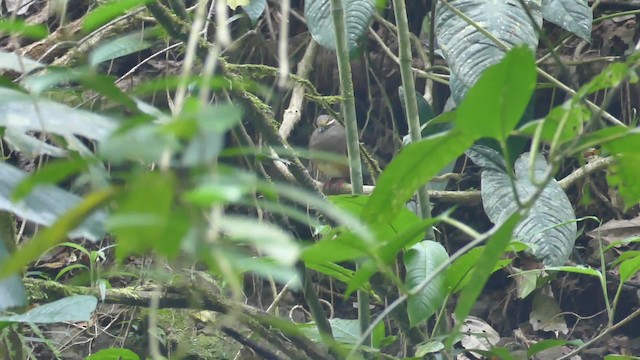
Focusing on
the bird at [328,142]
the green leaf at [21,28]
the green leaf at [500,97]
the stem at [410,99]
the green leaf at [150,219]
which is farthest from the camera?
the bird at [328,142]

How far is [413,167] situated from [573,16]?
53.1 inches

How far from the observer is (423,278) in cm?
100

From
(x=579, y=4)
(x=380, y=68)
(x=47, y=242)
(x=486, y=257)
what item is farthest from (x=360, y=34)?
(x=47, y=242)

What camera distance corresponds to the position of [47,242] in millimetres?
336

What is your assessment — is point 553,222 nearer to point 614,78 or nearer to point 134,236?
point 614,78

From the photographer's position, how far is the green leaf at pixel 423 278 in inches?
39.2

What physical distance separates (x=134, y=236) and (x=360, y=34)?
1.52m

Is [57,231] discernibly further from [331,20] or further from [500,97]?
[331,20]

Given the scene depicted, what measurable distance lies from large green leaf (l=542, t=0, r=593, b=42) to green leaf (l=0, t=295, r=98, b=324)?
1245mm

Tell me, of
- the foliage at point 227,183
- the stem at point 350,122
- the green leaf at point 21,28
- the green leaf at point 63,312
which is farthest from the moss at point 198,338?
the green leaf at point 21,28

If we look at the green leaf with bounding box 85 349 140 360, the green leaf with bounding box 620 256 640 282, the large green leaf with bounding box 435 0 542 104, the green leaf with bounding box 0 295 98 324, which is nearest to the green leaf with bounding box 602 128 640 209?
the green leaf with bounding box 620 256 640 282

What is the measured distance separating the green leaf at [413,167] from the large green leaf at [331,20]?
113 cm

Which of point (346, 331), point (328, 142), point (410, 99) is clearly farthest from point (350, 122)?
point (328, 142)

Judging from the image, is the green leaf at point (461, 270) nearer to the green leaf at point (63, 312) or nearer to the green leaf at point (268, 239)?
the green leaf at point (63, 312)
